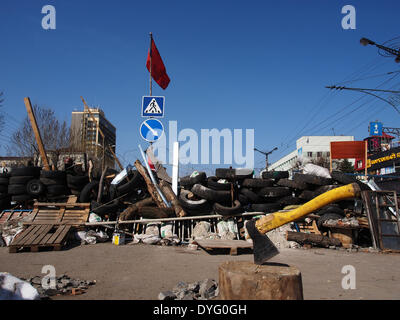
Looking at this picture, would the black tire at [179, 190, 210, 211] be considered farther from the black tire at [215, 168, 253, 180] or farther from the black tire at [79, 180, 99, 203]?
the black tire at [79, 180, 99, 203]

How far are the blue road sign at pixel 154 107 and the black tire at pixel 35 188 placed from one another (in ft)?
15.0

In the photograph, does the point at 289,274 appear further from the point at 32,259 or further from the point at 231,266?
the point at 32,259

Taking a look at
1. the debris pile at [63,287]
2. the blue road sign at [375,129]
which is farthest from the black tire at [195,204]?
the blue road sign at [375,129]

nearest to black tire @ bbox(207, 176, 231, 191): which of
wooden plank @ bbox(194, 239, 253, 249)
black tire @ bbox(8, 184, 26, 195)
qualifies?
wooden plank @ bbox(194, 239, 253, 249)

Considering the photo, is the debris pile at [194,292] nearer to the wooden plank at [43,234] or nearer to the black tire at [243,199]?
the wooden plank at [43,234]

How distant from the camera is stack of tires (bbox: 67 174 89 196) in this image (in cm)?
1018

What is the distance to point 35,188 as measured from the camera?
33.1 ft

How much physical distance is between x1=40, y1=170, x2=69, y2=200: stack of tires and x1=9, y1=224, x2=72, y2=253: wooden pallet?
5.51 feet

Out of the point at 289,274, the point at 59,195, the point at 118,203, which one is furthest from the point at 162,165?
the point at 289,274

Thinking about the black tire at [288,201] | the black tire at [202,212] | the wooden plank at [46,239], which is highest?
the black tire at [288,201]

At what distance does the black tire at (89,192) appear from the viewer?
32.7 ft

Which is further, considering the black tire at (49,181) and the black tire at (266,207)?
the black tire at (49,181)

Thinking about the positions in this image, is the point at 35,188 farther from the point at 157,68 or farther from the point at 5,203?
the point at 157,68
